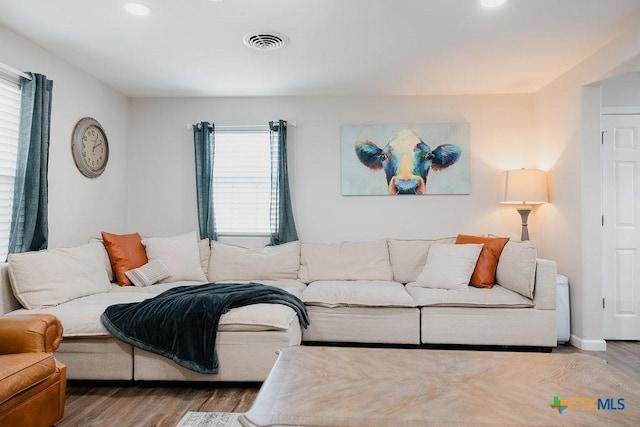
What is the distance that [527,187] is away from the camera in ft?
12.3

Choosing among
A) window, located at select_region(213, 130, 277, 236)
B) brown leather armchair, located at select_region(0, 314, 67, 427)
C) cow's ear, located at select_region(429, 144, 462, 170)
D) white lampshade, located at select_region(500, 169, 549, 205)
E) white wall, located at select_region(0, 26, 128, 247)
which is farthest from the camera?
window, located at select_region(213, 130, 277, 236)

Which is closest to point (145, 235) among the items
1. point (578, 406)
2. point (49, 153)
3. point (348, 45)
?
point (49, 153)

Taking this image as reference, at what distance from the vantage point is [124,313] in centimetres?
251

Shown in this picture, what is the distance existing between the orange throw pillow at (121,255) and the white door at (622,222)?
4061 millimetres

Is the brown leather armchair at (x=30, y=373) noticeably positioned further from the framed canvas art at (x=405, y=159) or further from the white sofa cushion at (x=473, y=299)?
the framed canvas art at (x=405, y=159)

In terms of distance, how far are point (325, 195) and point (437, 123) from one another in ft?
4.54

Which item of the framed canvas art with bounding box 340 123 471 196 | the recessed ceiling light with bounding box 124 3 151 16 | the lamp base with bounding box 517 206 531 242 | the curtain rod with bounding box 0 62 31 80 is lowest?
the lamp base with bounding box 517 206 531 242

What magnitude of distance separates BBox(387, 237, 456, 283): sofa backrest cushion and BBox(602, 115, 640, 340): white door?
132 centimetres

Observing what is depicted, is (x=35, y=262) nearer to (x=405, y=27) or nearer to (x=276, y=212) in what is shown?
(x=276, y=212)

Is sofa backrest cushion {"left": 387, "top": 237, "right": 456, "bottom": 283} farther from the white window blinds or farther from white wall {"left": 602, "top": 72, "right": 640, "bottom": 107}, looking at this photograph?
white wall {"left": 602, "top": 72, "right": 640, "bottom": 107}

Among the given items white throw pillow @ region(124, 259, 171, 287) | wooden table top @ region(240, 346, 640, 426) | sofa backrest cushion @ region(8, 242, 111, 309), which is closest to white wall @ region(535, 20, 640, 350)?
wooden table top @ region(240, 346, 640, 426)

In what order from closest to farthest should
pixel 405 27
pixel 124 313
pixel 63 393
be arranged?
pixel 63 393 → pixel 124 313 → pixel 405 27

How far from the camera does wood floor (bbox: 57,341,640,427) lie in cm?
214

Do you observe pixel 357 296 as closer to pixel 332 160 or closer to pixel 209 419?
pixel 209 419
